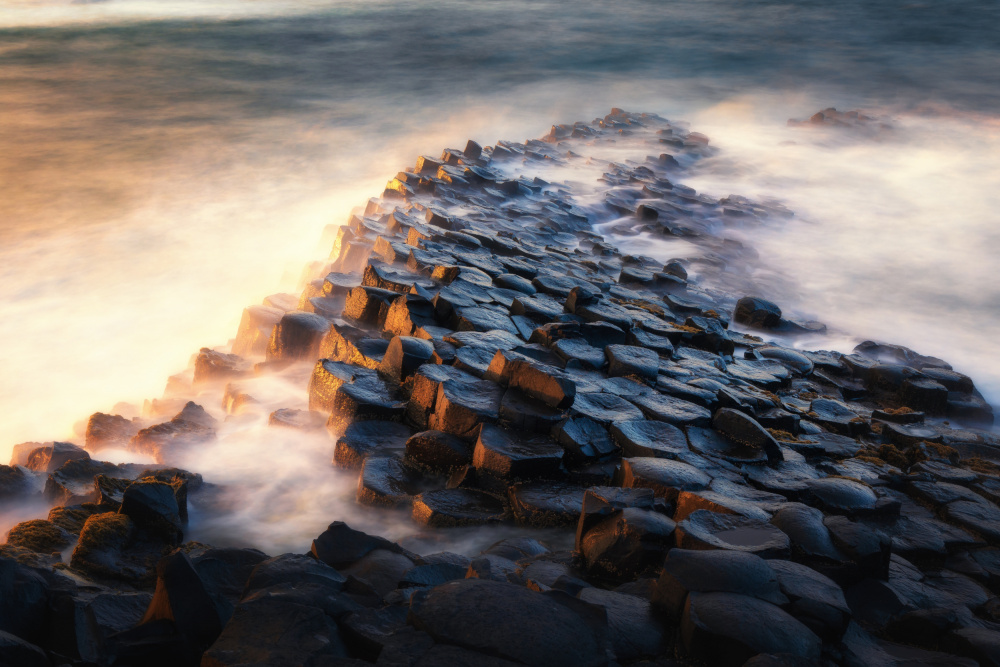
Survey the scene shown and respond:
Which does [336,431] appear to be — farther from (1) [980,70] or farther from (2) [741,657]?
(1) [980,70]

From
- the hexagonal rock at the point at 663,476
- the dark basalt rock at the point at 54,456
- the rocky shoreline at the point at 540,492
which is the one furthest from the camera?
the dark basalt rock at the point at 54,456

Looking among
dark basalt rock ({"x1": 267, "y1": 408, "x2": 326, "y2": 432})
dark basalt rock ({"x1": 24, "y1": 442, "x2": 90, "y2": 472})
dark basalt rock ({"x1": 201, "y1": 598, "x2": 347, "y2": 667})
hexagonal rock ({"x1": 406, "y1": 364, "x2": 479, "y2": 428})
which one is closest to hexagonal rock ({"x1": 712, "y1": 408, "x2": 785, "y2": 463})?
hexagonal rock ({"x1": 406, "y1": 364, "x2": 479, "y2": 428})

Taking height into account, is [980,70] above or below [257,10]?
below

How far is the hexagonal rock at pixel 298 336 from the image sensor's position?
4379 mm

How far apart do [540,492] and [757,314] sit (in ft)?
12.7

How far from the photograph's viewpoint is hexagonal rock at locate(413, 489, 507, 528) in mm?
2699

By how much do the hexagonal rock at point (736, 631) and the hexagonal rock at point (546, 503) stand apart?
83 centimetres

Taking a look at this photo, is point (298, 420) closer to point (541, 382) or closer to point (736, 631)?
point (541, 382)

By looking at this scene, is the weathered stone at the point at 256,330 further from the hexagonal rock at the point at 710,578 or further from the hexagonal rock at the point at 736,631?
the hexagonal rock at the point at 736,631

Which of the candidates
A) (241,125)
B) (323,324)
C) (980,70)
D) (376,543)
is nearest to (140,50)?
(241,125)

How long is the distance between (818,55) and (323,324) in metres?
25.3

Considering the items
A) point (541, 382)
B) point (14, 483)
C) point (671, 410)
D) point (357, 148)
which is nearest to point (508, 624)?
point (541, 382)

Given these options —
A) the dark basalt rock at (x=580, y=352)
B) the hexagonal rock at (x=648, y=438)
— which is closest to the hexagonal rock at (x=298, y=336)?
the dark basalt rock at (x=580, y=352)

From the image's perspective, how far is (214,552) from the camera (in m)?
2.17
